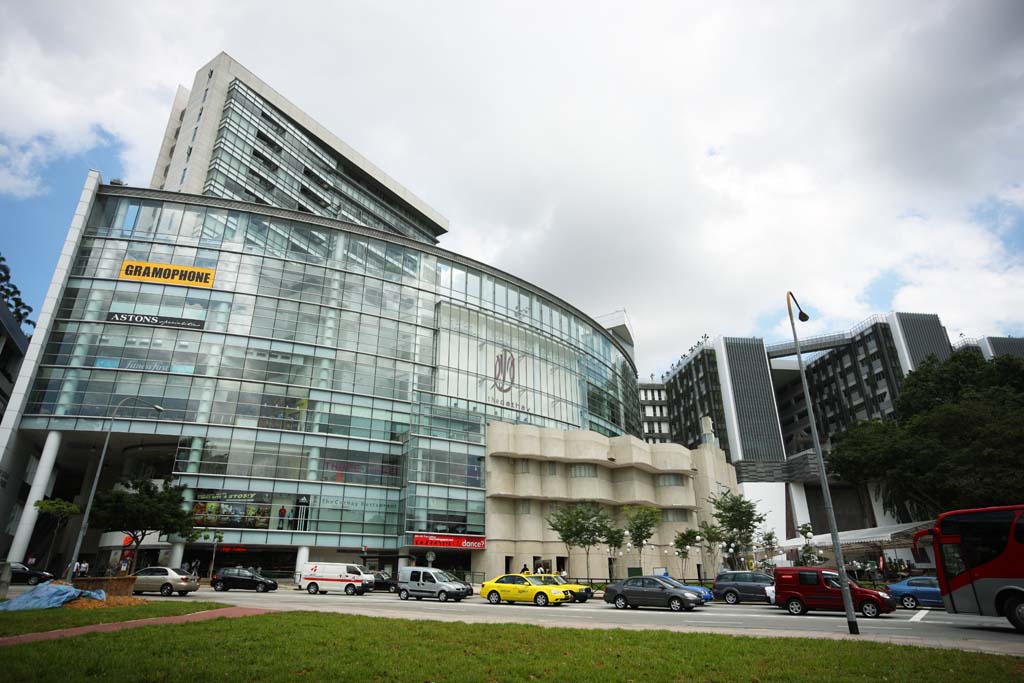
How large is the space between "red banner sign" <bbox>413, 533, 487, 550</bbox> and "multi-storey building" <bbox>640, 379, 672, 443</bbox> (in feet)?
241

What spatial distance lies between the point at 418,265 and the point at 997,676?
56083mm

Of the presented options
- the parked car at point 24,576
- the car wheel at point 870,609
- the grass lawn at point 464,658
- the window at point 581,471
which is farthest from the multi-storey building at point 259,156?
the car wheel at point 870,609

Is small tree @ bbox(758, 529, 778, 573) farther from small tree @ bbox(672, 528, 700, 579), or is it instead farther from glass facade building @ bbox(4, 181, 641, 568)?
glass facade building @ bbox(4, 181, 641, 568)

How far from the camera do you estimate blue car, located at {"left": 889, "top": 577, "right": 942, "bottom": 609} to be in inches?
1094

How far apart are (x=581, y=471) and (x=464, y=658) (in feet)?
165

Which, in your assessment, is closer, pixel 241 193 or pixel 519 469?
pixel 519 469

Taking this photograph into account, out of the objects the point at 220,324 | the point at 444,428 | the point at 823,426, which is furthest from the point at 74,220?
the point at 823,426

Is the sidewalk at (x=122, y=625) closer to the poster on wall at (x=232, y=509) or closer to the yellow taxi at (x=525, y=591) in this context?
the yellow taxi at (x=525, y=591)

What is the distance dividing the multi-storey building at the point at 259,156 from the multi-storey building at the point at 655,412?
219ft

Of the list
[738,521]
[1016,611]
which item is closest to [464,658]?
[1016,611]

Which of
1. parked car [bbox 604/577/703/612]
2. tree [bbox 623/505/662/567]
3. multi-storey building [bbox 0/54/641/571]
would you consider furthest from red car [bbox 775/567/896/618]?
multi-storey building [bbox 0/54/641/571]

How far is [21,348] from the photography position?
66.9 metres

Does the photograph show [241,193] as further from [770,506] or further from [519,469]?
[770,506]

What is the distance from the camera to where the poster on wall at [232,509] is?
45.2 m
